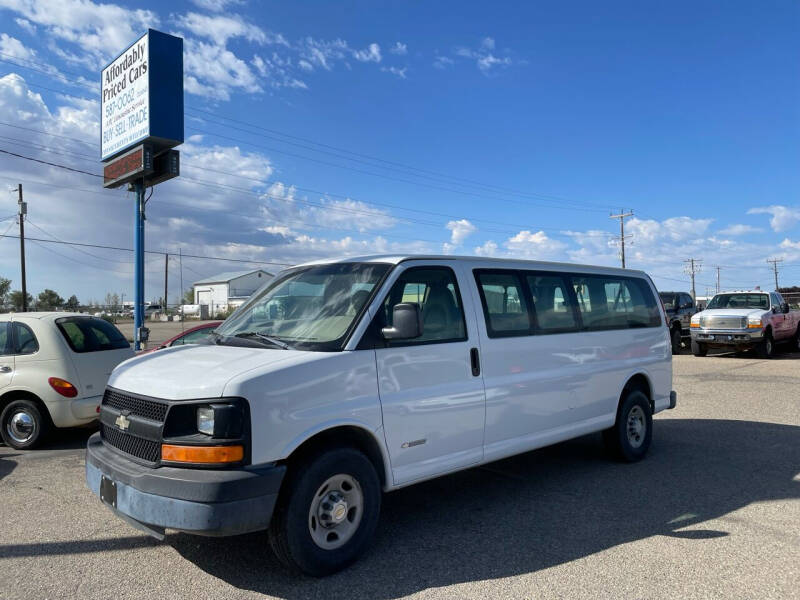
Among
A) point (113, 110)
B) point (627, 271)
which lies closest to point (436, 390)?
point (627, 271)

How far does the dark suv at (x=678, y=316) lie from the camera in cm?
1977

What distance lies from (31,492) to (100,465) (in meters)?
2.20

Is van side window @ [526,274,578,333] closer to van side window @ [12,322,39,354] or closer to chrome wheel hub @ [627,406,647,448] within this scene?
chrome wheel hub @ [627,406,647,448]

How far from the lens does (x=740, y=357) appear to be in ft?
59.5

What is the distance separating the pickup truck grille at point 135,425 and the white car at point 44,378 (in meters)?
3.34

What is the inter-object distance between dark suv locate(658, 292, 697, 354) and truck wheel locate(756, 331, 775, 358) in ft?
8.34

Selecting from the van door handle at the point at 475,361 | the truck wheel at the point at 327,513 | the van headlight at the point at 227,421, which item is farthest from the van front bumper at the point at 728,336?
the van headlight at the point at 227,421

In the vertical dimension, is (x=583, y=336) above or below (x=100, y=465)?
above

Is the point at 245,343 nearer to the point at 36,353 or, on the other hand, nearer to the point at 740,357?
the point at 36,353

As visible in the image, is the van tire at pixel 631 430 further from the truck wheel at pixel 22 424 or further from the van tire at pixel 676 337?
the van tire at pixel 676 337

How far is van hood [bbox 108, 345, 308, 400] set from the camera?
3.40 meters

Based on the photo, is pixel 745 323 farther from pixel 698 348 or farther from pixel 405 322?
pixel 405 322

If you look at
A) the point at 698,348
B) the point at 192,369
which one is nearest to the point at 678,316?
the point at 698,348

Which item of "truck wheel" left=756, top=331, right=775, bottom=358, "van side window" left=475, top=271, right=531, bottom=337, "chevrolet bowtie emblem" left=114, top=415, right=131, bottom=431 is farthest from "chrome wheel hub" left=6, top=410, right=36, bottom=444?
"truck wheel" left=756, top=331, right=775, bottom=358
